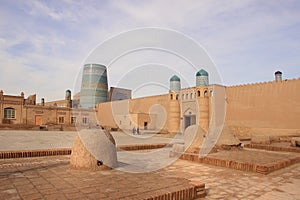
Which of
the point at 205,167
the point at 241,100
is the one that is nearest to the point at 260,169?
the point at 205,167

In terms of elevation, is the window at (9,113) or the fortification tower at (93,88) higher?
the fortification tower at (93,88)

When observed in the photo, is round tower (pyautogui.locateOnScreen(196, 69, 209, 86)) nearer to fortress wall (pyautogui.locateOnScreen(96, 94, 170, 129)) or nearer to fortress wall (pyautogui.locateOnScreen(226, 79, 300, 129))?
fortress wall (pyautogui.locateOnScreen(226, 79, 300, 129))

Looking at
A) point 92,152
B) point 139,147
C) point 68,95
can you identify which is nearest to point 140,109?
point 68,95

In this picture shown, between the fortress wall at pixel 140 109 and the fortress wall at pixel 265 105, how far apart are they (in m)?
11.1

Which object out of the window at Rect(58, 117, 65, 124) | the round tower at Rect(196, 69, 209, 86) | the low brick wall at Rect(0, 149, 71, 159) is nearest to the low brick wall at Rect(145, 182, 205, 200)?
the low brick wall at Rect(0, 149, 71, 159)

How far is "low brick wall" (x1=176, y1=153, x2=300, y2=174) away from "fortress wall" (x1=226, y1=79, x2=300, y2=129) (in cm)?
1412

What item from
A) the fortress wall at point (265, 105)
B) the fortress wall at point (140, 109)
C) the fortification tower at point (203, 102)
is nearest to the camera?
the fortress wall at point (265, 105)

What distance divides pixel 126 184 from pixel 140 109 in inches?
1417

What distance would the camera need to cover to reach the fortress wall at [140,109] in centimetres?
3644

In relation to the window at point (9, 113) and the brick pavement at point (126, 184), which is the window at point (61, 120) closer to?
the window at point (9, 113)

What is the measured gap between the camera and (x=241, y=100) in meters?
25.3

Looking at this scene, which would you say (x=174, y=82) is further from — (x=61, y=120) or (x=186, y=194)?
(x=186, y=194)

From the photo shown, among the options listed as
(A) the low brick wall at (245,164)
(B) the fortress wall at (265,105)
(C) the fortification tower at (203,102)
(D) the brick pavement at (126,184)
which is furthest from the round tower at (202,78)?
(D) the brick pavement at (126,184)

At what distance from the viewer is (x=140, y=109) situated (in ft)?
132
